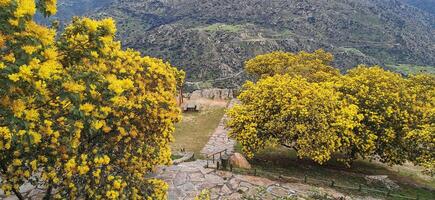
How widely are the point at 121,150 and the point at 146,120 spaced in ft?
3.10

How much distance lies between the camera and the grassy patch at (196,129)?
2412 cm

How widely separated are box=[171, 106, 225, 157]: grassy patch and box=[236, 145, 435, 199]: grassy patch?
95.4 inches

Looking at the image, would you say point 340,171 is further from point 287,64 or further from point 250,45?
point 250,45

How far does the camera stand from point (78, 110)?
726cm

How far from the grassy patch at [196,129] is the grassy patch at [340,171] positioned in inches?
95.4

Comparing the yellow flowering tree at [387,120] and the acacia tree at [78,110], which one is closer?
the acacia tree at [78,110]

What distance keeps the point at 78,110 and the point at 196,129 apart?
20284 millimetres

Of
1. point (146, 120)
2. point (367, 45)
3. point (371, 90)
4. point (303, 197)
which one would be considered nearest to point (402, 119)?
point (371, 90)

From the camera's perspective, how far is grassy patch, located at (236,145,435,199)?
2020cm

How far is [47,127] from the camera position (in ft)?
25.9

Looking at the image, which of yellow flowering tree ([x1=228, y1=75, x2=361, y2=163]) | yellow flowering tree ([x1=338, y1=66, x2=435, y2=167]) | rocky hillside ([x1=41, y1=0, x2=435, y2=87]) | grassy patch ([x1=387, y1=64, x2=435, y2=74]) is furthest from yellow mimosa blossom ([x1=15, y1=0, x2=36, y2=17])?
grassy patch ([x1=387, y1=64, x2=435, y2=74])

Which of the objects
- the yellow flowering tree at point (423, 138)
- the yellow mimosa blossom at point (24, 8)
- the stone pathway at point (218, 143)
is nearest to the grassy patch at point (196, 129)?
the stone pathway at point (218, 143)

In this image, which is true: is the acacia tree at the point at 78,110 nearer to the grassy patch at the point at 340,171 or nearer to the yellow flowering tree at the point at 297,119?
the grassy patch at the point at 340,171

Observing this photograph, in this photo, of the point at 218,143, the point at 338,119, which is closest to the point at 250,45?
the point at 218,143
